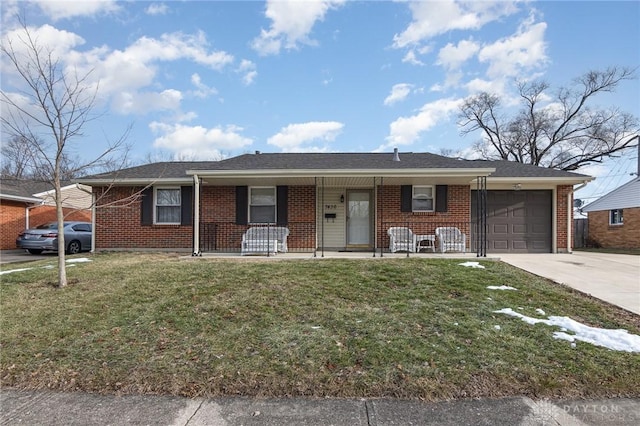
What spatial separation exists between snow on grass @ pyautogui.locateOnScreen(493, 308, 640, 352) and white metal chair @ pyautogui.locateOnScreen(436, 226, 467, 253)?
579 centimetres

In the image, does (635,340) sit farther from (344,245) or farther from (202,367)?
Result: (344,245)

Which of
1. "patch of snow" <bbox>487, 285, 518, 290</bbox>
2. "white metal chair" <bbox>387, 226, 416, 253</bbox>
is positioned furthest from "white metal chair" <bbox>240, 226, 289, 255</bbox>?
"patch of snow" <bbox>487, 285, 518, 290</bbox>

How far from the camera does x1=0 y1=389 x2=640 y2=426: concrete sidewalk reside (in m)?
2.75

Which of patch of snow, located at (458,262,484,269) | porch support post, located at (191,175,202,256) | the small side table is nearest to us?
patch of snow, located at (458,262,484,269)

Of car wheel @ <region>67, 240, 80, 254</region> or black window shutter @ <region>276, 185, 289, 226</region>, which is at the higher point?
black window shutter @ <region>276, 185, 289, 226</region>

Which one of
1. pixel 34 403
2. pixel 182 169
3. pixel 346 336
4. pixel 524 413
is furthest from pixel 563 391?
pixel 182 169

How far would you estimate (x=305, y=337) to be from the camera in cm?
415


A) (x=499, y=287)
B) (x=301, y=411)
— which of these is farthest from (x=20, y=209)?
(x=499, y=287)

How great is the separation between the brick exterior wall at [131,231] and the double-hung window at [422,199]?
7066 millimetres

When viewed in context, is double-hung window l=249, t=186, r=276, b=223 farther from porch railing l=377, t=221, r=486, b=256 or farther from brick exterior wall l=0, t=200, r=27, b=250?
brick exterior wall l=0, t=200, r=27, b=250

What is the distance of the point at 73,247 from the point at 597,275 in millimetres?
16779

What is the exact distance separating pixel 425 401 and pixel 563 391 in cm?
123

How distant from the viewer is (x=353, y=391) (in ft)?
10.3

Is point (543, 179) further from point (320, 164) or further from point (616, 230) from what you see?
point (616, 230)
